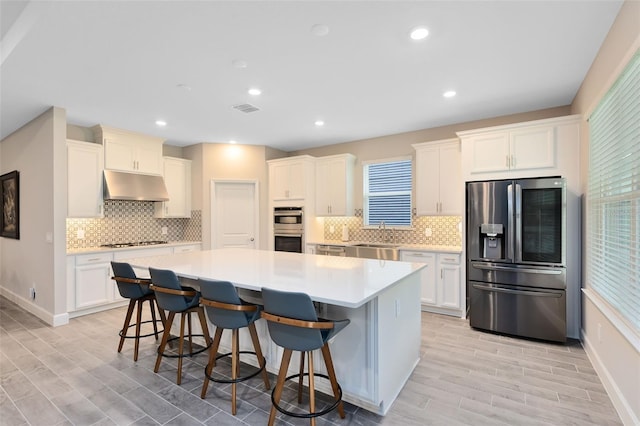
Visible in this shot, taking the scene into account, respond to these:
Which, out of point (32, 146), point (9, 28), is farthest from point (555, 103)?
point (32, 146)

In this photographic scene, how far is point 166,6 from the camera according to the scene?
2.06m

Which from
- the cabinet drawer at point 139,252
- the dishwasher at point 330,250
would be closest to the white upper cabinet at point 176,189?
the cabinet drawer at point 139,252

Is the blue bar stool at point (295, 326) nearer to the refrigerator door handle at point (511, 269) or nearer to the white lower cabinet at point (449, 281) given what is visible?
the refrigerator door handle at point (511, 269)

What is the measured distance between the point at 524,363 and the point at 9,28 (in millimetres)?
5213

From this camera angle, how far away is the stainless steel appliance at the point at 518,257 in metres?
3.38

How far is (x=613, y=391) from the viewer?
7.58ft

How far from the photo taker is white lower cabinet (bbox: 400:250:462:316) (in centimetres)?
420

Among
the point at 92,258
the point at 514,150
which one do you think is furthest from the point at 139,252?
the point at 514,150

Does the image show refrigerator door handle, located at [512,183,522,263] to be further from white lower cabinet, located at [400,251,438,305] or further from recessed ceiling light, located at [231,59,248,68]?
recessed ceiling light, located at [231,59,248,68]

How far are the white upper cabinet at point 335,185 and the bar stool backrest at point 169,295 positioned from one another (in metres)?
3.37

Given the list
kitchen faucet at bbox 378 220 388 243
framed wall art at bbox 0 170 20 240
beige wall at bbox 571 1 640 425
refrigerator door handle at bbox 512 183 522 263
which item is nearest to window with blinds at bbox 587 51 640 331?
beige wall at bbox 571 1 640 425

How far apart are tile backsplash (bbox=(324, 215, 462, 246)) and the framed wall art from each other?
481 cm

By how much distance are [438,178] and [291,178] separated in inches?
97.9

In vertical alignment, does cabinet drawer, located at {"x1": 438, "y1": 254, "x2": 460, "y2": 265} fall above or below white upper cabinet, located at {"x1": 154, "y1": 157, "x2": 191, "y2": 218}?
below
